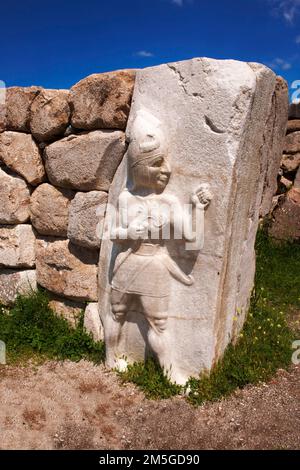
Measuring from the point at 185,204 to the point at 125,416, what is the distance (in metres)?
1.46

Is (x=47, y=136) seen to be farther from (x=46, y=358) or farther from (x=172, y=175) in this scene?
(x=46, y=358)

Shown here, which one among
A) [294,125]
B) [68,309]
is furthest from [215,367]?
[294,125]

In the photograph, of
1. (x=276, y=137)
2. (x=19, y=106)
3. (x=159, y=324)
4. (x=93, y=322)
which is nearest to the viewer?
(x=159, y=324)

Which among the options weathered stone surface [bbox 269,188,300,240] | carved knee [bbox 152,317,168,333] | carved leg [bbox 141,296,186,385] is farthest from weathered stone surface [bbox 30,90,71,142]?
weathered stone surface [bbox 269,188,300,240]

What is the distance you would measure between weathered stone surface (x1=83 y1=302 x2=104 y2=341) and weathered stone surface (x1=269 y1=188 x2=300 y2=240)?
342cm

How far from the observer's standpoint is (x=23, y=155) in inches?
132

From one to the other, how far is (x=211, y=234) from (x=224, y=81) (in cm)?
96

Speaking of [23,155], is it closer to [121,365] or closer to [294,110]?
[121,365]

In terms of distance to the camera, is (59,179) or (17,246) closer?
(59,179)

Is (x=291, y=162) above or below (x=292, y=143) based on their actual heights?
below

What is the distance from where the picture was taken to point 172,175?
2.64 meters

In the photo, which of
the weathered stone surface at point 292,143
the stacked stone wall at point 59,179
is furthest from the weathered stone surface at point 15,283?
the weathered stone surface at point 292,143

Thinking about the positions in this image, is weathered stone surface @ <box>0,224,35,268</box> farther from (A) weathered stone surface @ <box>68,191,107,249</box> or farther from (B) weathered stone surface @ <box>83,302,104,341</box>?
(B) weathered stone surface @ <box>83,302,104,341</box>
